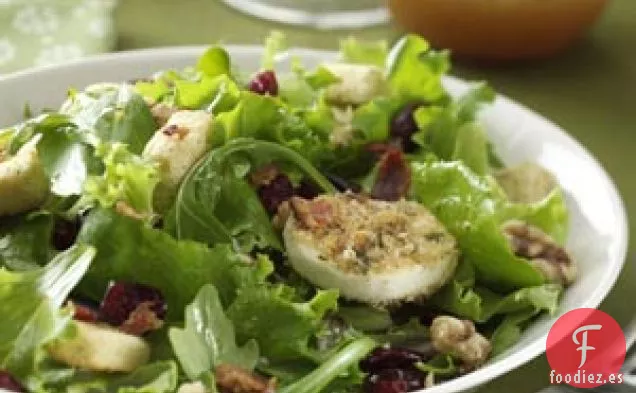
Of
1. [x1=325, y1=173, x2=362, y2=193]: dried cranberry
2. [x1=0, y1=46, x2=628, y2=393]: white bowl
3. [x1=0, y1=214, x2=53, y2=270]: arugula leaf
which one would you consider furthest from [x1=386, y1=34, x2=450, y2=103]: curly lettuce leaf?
[x1=0, y1=214, x2=53, y2=270]: arugula leaf

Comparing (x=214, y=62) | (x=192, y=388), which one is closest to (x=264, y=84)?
(x=214, y=62)

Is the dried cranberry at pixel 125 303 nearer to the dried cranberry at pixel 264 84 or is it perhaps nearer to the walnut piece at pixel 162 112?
the walnut piece at pixel 162 112

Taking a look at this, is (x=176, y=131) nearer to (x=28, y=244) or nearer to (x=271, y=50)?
(x=28, y=244)

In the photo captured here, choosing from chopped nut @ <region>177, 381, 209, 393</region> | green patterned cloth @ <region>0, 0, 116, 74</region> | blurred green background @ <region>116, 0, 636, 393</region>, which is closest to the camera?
chopped nut @ <region>177, 381, 209, 393</region>

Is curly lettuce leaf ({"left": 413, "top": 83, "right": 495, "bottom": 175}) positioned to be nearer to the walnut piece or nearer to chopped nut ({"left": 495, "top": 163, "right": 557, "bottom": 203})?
chopped nut ({"left": 495, "top": 163, "right": 557, "bottom": 203})

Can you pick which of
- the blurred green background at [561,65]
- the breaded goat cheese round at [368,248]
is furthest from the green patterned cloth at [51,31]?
the breaded goat cheese round at [368,248]

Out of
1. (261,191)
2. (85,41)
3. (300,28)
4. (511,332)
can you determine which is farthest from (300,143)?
(300,28)
